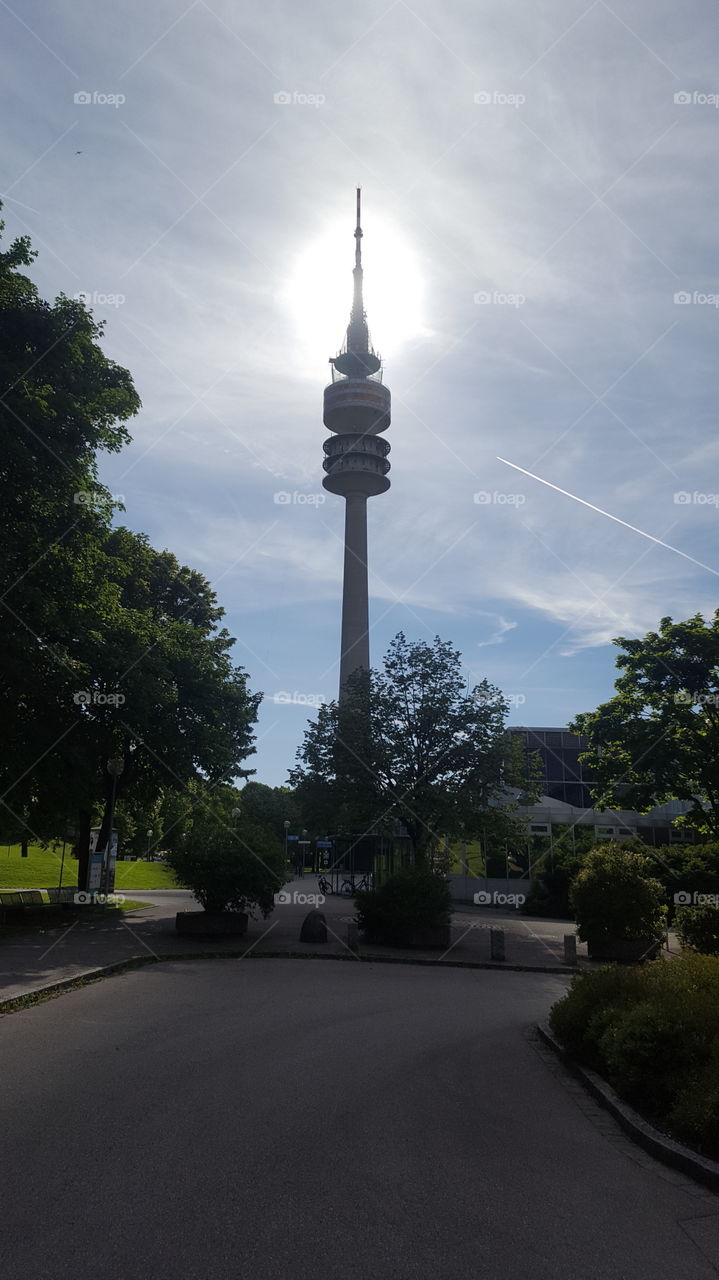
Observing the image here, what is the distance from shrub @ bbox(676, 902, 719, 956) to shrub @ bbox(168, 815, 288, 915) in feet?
33.6

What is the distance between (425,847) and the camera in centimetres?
3322

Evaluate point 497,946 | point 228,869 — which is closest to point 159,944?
point 228,869

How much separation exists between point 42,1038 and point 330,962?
9.94 meters

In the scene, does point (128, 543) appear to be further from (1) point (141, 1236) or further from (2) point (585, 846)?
(1) point (141, 1236)

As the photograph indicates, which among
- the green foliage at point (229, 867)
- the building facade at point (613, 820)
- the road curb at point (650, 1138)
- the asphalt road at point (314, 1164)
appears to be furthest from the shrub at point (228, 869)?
the building facade at point (613, 820)

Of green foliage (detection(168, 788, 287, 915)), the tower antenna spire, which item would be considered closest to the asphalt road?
green foliage (detection(168, 788, 287, 915))

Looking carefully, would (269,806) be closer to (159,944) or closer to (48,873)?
(48,873)

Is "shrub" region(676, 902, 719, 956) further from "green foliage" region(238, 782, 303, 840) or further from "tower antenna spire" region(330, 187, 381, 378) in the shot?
"green foliage" region(238, 782, 303, 840)

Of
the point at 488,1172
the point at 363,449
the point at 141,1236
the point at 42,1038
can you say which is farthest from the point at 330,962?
the point at 363,449

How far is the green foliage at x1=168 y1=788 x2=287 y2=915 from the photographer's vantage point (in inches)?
867

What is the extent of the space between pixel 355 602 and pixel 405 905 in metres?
57.9

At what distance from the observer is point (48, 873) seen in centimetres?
4988

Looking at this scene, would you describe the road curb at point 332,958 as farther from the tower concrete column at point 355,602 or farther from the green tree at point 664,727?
the tower concrete column at point 355,602

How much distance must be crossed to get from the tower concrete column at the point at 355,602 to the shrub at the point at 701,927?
196ft
